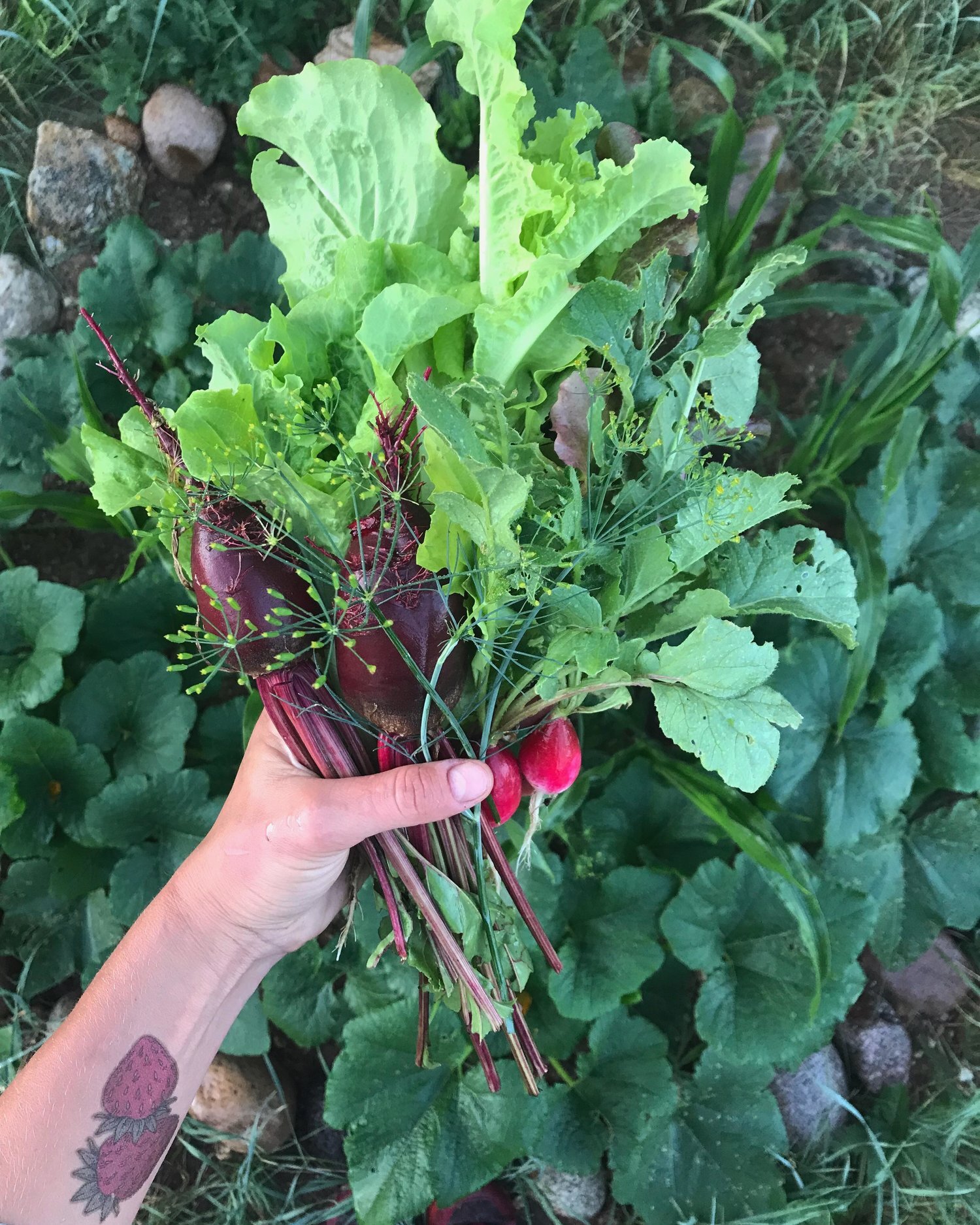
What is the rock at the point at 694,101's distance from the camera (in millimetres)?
1424

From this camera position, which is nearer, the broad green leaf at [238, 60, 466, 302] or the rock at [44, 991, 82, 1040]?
the broad green leaf at [238, 60, 466, 302]

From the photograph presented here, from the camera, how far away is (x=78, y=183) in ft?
4.47

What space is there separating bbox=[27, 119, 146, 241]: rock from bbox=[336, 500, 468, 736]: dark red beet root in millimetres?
1088

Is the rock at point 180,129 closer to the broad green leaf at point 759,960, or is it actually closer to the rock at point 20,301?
the rock at point 20,301

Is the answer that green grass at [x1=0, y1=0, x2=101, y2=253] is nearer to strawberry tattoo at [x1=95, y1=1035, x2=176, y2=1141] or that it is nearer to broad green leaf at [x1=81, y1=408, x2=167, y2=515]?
broad green leaf at [x1=81, y1=408, x2=167, y2=515]

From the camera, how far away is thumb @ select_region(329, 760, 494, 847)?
0.71 m

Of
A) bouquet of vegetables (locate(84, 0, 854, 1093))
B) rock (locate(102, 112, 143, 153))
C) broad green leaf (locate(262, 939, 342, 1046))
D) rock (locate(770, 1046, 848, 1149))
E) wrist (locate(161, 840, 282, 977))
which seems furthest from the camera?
rock (locate(102, 112, 143, 153))

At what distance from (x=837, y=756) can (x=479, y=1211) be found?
2.89 feet

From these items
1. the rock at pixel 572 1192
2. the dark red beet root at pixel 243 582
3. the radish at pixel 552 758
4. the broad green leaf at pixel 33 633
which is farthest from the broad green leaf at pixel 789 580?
the rock at pixel 572 1192

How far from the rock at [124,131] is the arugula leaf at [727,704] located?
4.43 ft

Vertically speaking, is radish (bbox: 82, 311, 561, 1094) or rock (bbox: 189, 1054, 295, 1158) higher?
radish (bbox: 82, 311, 561, 1094)

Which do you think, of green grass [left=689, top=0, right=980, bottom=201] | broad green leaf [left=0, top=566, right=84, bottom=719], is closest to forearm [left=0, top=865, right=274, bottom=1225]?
broad green leaf [left=0, top=566, right=84, bottom=719]

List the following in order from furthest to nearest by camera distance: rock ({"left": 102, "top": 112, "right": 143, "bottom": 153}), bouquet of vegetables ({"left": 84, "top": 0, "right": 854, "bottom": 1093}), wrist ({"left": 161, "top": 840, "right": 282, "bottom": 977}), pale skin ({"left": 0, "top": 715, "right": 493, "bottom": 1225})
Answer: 1. rock ({"left": 102, "top": 112, "right": 143, "bottom": 153})
2. wrist ({"left": 161, "top": 840, "right": 282, "bottom": 977})
3. pale skin ({"left": 0, "top": 715, "right": 493, "bottom": 1225})
4. bouquet of vegetables ({"left": 84, "top": 0, "right": 854, "bottom": 1093})

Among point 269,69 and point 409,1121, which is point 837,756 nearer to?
point 409,1121
